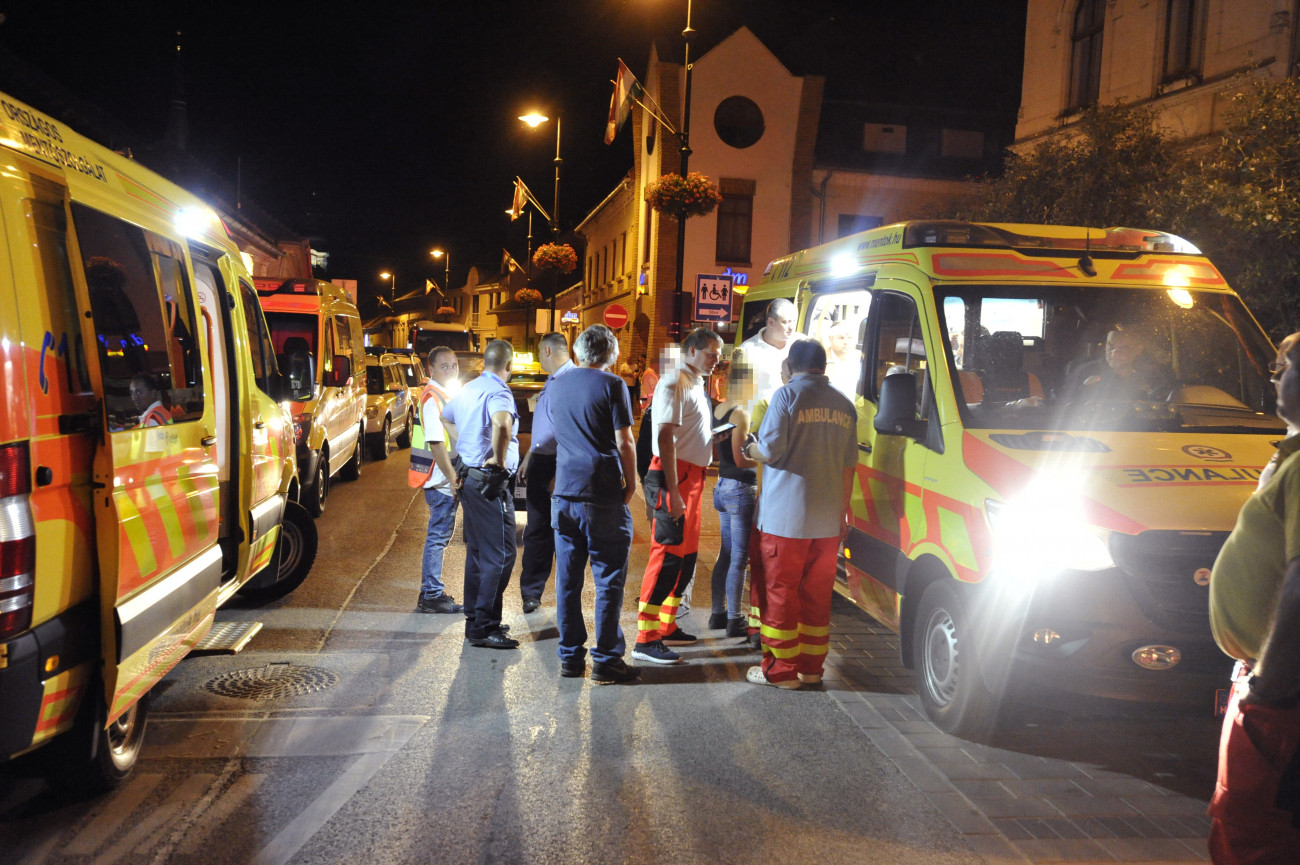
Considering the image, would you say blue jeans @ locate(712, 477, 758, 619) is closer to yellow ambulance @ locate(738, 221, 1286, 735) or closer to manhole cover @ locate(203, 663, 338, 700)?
yellow ambulance @ locate(738, 221, 1286, 735)

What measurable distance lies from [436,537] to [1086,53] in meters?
19.8

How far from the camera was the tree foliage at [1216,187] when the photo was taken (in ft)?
35.7

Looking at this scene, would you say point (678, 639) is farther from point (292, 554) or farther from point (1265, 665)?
point (1265, 665)

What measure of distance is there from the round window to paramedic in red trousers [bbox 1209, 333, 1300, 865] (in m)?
30.5

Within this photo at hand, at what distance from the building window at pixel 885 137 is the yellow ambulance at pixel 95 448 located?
32.2 meters

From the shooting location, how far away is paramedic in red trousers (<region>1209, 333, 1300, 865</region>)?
2301mm

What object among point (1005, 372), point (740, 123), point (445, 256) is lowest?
point (1005, 372)

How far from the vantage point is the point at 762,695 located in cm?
521

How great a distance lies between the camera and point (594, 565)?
532cm

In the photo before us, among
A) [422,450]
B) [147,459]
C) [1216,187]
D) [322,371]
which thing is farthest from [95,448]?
[1216,187]

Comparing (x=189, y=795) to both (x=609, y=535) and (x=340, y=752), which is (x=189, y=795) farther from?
(x=609, y=535)

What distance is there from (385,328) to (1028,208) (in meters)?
108

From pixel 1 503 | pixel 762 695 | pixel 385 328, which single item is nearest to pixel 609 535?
pixel 762 695

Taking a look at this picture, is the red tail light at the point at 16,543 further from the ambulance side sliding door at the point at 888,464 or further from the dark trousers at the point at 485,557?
the ambulance side sliding door at the point at 888,464
